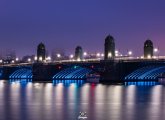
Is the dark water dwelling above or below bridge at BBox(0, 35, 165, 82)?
below

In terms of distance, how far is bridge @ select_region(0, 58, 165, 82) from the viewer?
11259 centimetres

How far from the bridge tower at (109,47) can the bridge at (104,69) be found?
2504mm

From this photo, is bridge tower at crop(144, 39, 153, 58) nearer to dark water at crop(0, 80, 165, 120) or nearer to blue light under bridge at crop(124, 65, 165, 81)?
blue light under bridge at crop(124, 65, 165, 81)

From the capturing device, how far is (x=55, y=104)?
208 feet

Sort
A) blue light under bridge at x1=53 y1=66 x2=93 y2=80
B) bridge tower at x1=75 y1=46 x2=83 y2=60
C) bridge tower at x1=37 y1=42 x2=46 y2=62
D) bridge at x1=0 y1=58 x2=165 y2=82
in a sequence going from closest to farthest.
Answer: bridge at x1=0 y1=58 x2=165 y2=82
blue light under bridge at x1=53 y1=66 x2=93 y2=80
bridge tower at x1=37 y1=42 x2=46 y2=62
bridge tower at x1=75 y1=46 x2=83 y2=60

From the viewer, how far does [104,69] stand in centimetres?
11750

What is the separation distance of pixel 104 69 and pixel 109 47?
26.2ft

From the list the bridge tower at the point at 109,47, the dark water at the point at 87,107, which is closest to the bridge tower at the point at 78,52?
the bridge tower at the point at 109,47

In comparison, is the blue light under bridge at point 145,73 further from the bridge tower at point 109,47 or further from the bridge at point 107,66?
the bridge tower at point 109,47

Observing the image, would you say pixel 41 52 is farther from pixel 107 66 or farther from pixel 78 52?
pixel 107 66

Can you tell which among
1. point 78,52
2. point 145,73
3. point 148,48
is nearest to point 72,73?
point 78,52

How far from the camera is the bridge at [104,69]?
11259 cm


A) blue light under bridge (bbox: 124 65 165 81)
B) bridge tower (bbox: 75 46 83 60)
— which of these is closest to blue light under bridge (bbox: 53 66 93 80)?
bridge tower (bbox: 75 46 83 60)

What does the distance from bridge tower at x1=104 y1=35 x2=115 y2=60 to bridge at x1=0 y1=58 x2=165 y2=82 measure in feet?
8.22
